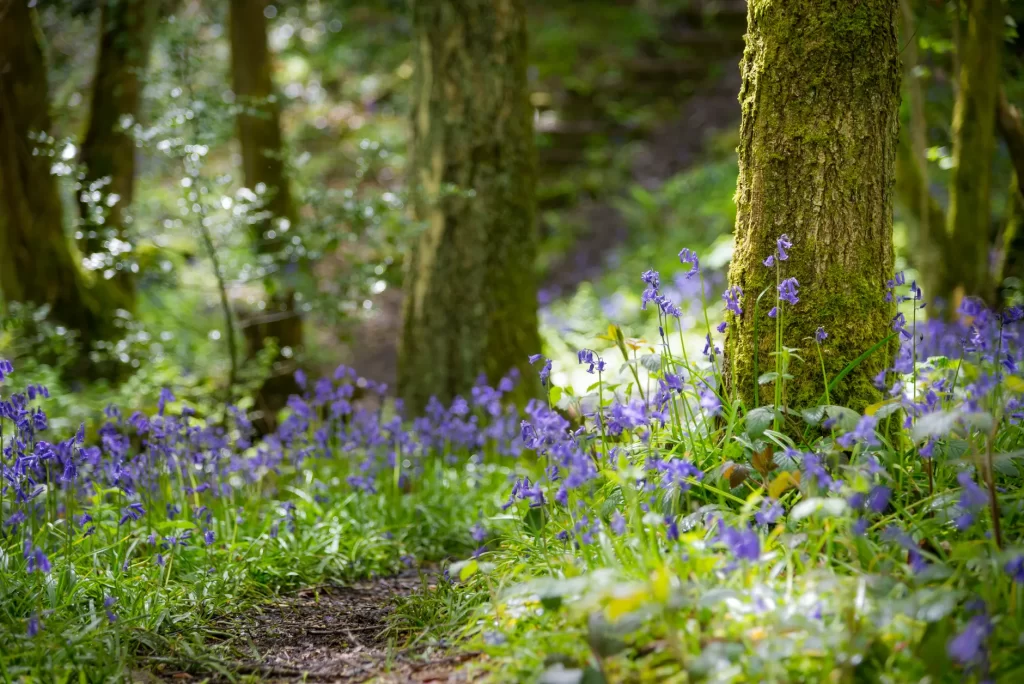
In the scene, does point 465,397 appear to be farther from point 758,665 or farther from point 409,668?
point 758,665

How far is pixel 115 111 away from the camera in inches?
217

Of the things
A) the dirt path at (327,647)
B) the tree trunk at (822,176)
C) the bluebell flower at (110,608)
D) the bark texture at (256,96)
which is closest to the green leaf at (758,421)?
the tree trunk at (822,176)

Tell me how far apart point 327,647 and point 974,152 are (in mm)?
4591

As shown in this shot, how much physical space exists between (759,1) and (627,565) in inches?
73.2

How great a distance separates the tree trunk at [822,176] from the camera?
249 cm

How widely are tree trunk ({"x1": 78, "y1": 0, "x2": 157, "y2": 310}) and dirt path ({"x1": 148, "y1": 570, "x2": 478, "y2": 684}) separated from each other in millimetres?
3188

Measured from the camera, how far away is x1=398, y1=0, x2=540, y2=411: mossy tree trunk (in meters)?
4.38

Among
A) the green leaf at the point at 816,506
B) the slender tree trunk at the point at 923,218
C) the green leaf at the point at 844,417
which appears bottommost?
the green leaf at the point at 816,506

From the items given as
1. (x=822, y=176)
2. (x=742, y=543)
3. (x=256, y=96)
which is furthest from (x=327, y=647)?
(x=256, y=96)

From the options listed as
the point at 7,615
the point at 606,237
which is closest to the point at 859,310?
the point at 7,615

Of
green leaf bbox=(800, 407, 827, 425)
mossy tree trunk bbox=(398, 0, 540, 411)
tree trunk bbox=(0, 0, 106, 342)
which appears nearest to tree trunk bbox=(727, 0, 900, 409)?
green leaf bbox=(800, 407, 827, 425)

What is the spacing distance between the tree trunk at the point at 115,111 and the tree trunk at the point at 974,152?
4910mm

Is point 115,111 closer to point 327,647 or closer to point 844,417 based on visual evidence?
point 327,647

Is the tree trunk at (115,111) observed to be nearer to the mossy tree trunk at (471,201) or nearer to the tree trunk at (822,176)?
the mossy tree trunk at (471,201)
